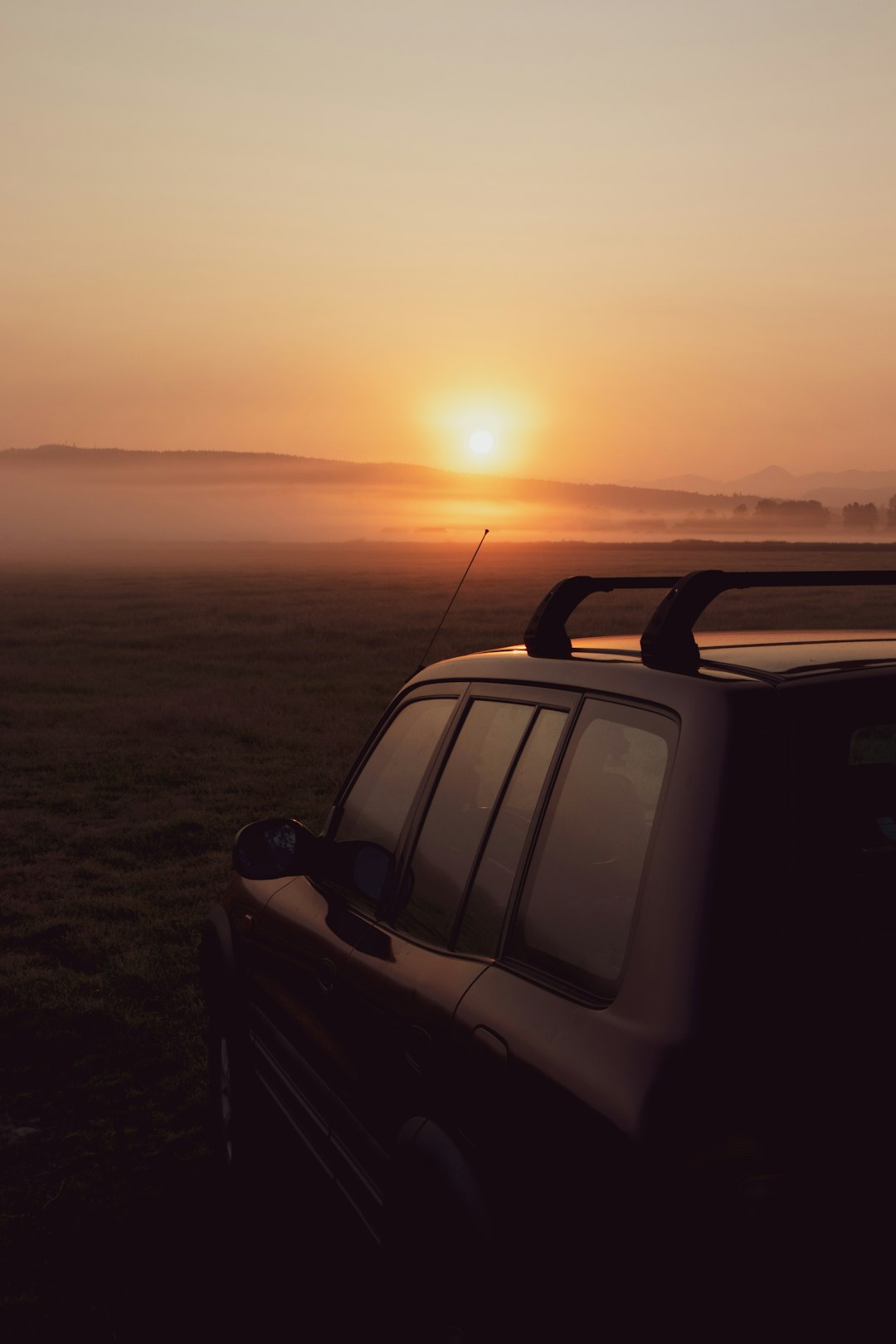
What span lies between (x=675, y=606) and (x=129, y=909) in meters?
6.57

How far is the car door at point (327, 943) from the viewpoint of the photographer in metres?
3.12

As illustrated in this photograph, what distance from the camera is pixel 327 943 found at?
325cm

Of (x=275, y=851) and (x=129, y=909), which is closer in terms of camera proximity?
(x=275, y=851)

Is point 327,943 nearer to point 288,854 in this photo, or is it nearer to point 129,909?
point 288,854

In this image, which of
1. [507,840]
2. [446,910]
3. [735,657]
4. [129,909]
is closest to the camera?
[735,657]

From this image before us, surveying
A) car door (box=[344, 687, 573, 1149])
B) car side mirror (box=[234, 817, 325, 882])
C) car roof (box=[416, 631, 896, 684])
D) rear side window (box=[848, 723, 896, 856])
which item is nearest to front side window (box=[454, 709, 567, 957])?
car door (box=[344, 687, 573, 1149])

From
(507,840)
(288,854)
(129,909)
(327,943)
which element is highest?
(507,840)

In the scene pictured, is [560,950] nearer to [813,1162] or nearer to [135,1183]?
[813,1162]

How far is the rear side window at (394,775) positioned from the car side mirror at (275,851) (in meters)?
0.15

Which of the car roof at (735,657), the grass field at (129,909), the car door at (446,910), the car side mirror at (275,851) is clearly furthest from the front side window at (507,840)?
the grass field at (129,909)

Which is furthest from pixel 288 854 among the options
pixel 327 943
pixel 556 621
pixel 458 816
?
pixel 556 621

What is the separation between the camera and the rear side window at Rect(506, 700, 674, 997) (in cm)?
212

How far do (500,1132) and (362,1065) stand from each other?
83 cm

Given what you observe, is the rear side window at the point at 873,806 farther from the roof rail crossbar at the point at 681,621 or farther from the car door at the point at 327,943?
the car door at the point at 327,943
